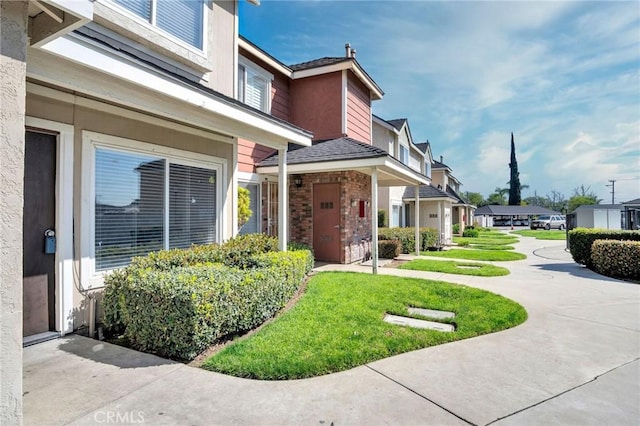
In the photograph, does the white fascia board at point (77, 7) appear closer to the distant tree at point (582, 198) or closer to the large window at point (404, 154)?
the large window at point (404, 154)

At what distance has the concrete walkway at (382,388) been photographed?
2.81 meters

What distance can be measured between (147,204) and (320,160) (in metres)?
4.90

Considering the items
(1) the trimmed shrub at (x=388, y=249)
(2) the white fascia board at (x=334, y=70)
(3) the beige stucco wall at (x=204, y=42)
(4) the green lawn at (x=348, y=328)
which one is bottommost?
(4) the green lawn at (x=348, y=328)

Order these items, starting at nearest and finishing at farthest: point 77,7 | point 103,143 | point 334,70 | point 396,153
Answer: point 77,7
point 103,143
point 334,70
point 396,153

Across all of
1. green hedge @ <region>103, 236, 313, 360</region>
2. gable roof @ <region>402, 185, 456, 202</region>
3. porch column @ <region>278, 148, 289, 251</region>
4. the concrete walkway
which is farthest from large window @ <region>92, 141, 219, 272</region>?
gable roof @ <region>402, 185, 456, 202</region>

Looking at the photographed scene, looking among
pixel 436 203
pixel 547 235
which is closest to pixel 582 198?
pixel 547 235

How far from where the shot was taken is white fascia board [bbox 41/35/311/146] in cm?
324

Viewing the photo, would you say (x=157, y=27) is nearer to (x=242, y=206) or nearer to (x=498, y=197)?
(x=242, y=206)

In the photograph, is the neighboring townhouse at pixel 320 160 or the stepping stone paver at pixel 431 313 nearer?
the stepping stone paver at pixel 431 313

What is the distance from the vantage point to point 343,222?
1108 centimetres

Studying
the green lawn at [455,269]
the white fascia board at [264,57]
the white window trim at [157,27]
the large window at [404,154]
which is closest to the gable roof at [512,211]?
the large window at [404,154]

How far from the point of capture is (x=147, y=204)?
19.2ft

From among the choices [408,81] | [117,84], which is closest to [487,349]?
[117,84]

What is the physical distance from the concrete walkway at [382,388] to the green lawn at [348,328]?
0.17 meters
